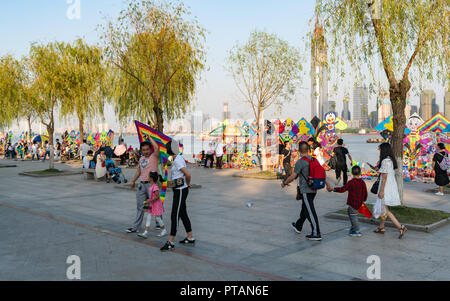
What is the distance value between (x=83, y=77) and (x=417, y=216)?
708 inches

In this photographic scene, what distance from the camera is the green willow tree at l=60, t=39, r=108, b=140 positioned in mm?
20734

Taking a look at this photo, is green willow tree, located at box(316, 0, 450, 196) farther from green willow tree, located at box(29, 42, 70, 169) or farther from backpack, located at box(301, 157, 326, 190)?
green willow tree, located at box(29, 42, 70, 169)

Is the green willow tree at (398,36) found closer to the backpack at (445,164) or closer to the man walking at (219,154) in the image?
the backpack at (445,164)

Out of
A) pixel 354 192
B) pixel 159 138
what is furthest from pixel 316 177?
pixel 159 138

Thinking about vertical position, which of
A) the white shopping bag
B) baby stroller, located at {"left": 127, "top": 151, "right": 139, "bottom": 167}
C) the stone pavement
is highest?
baby stroller, located at {"left": 127, "top": 151, "right": 139, "bottom": 167}

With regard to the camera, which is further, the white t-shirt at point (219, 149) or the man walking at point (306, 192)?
the white t-shirt at point (219, 149)

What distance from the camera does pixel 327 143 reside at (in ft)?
66.8

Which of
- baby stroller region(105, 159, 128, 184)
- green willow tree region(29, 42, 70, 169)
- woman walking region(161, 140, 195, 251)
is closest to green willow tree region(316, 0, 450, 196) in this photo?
woman walking region(161, 140, 195, 251)

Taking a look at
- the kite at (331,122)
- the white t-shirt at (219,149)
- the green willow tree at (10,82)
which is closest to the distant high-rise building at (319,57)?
the kite at (331,122)

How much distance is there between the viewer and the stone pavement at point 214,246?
550 cm

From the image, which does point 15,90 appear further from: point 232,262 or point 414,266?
point 414,266

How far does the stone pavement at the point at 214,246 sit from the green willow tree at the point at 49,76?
31.6 feet

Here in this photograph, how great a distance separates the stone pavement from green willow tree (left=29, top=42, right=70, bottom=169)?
963cm

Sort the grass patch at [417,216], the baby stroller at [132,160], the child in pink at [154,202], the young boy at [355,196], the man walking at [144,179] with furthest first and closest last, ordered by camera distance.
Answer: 1. the baby stroller at [132,160]
2. the grass patch at [417,216]
3. the man walking at [144,179]
4. the child in pink at [154,202]
5. the young boy at [355,196]
